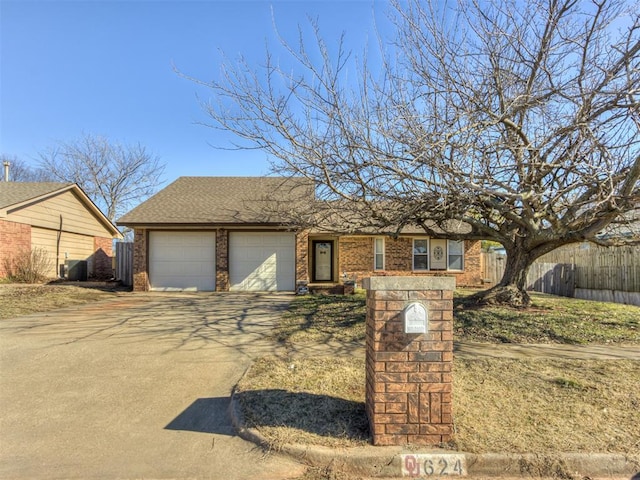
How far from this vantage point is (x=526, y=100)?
6.77 metres

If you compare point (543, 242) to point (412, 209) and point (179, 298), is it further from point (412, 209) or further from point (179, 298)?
point (179, 298)

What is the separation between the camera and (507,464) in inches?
123

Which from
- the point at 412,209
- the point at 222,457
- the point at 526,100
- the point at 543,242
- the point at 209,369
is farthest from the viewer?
the point at 543,242

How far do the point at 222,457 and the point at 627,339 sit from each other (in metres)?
7.22

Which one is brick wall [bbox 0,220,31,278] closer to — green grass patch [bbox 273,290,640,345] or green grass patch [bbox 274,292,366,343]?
green grass patch [bbox 274,292,366,343]

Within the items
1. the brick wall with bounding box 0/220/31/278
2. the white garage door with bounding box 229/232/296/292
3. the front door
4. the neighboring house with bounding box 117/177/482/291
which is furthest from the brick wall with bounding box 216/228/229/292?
the brick wall with bounding box 0/220/31/278

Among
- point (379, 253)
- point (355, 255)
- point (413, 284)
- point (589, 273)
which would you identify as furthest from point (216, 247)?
point (589, 273)

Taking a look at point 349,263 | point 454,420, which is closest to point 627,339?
point 454,420

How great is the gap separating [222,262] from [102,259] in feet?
31.6

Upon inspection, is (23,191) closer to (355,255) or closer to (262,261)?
(262,261)

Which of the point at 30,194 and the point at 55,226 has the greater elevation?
the point at 30,194

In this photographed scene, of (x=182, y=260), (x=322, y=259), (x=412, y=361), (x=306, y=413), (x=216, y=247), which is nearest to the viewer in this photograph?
(x=412, y=361)

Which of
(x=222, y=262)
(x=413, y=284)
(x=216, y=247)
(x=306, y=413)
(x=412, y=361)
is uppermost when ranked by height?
(x=216, y=247)

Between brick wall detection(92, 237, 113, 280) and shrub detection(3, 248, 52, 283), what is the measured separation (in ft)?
12.2
